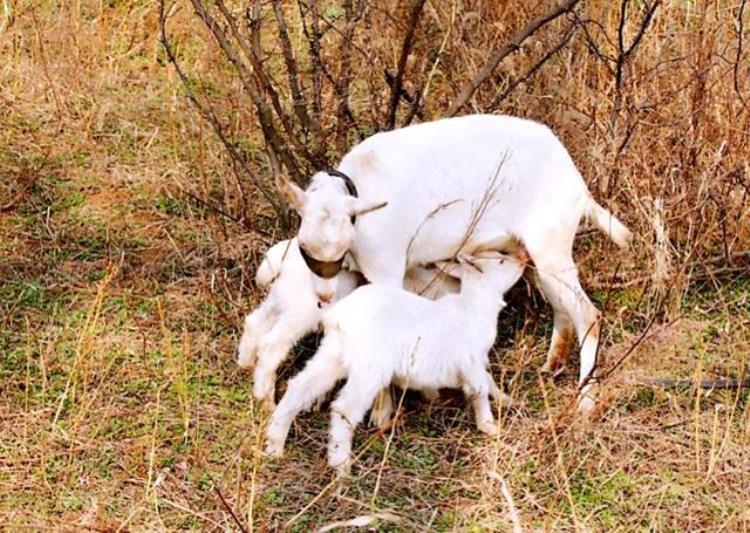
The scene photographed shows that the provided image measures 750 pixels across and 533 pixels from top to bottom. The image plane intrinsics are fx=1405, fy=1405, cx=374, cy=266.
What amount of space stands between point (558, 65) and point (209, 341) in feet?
7.33

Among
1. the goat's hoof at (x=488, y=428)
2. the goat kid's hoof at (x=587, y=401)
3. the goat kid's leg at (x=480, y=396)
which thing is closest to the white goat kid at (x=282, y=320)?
the goat kid's leg at (x=480, y=396)

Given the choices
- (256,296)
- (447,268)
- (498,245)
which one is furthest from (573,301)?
(256,296)

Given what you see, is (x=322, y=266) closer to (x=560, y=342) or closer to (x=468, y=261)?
(x=468, y=261)

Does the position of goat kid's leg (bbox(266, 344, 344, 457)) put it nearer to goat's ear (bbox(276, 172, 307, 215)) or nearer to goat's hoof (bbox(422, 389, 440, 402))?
goat's hoof (bbox(422, 389, 440, 402))

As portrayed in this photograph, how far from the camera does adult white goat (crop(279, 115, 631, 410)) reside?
5.06 metres

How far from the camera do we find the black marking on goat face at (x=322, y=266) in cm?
485

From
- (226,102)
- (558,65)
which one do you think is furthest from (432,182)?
(226,102)

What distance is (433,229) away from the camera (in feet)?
17.2

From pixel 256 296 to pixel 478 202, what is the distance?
1.00 m

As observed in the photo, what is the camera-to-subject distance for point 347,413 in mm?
4613

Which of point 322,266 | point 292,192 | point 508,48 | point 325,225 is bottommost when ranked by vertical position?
point 322,266

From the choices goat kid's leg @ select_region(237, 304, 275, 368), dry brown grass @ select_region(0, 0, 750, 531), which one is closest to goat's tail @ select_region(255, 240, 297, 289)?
goat kid's leg @ select_region(237, 304, 275, 368)

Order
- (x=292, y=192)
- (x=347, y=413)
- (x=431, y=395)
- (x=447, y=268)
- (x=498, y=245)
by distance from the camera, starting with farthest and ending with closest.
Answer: (x=498, y=245) → (x=447, y=268) → (x=431, y=395) → (x=292, y=192) → (x=347, y=413)

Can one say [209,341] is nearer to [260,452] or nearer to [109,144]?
[260,452]
